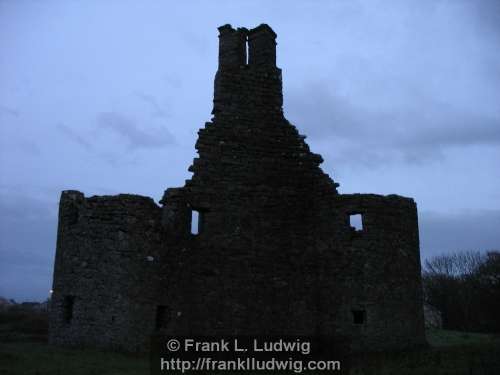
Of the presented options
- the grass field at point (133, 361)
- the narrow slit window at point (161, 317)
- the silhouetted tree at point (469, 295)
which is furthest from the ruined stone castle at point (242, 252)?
the silhouetted tree at point (469, 295)

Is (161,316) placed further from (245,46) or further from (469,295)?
(469,295)

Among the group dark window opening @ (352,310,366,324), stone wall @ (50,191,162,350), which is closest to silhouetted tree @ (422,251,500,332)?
dark window opening @ (352,310,366,324)

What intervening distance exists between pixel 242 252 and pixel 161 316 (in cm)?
291

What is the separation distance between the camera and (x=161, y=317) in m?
13.5

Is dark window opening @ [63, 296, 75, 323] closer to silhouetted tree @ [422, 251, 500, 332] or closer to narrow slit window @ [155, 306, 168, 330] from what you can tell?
narrow slit window @ [155, 306, 168, 330]

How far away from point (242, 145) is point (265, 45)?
371cm

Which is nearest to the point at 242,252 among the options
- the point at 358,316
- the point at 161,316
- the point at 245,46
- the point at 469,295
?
the point at 161,316

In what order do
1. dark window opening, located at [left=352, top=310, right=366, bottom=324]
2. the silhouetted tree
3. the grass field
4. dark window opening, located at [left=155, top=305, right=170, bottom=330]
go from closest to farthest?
the grass field → dark window opening, located at [left=155, top=305, right=170, bottom=330] → dark window opening, located at [left=352, top=310, right=366, bottom=324] → the silhouetted tree

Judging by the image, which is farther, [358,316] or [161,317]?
→ [358,316]

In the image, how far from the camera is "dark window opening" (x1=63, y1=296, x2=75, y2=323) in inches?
522

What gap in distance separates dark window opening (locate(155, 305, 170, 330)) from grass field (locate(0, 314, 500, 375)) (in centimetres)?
111

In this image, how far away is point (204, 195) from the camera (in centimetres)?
1448

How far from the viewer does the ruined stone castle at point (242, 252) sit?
520 inches

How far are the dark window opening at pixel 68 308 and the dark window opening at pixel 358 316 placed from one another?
25.7 feet
